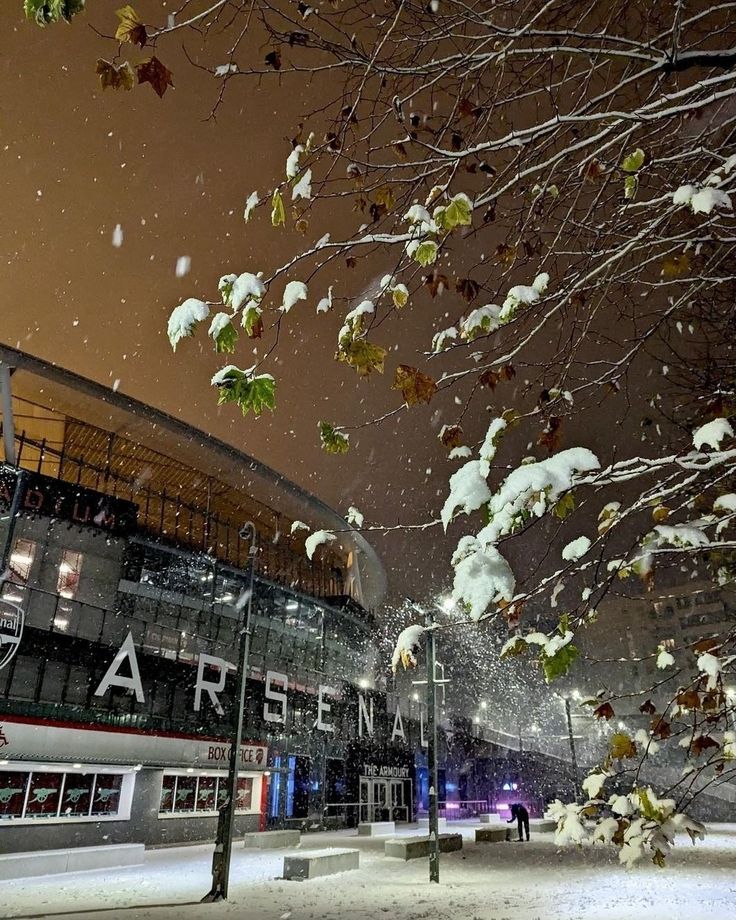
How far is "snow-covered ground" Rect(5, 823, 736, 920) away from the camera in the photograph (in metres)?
10.3

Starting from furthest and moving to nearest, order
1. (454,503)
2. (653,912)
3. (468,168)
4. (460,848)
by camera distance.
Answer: (460,848), (653,912), (468,168), (454,503)

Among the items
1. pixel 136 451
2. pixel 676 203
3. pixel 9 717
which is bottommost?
pixel 9 717

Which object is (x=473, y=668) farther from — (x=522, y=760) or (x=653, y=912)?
(x=653, y=912)

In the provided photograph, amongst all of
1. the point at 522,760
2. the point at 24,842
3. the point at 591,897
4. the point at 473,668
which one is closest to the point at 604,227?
the point at 591,897

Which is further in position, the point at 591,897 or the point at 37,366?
the point at 37,366

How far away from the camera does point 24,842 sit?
52.2 ft

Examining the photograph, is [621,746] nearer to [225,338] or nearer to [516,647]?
[516,647]

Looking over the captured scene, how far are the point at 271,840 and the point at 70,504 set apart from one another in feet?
47.9

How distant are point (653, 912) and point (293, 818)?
23.3 metres

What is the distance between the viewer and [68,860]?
1519 cm

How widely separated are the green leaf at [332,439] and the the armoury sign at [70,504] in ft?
59.6

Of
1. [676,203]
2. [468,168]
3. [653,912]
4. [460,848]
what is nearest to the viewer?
[676,203]

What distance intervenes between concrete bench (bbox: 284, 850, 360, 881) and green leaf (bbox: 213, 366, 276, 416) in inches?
578

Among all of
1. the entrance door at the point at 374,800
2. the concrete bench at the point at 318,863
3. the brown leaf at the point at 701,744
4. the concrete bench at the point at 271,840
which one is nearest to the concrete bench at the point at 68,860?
the concrete bench at the point at 318,863
